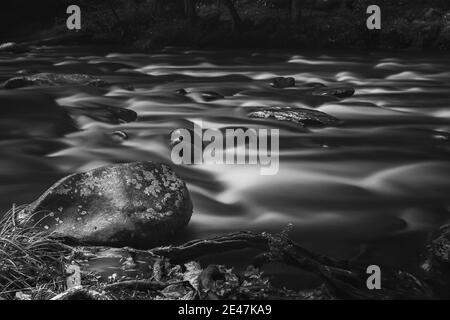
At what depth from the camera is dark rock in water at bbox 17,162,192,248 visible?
4.48 metres

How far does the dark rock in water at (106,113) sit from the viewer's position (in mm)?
10034

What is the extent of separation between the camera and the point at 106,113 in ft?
33.8

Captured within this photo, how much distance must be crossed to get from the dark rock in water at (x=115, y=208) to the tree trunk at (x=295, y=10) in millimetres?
22407

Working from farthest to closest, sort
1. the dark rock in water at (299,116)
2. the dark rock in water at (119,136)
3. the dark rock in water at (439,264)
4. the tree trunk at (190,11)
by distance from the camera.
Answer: the tree trunk at (190,11), the dark rock in water at (299,116), the dark rock in water at (119,136), the dark rock in water at (439,264)

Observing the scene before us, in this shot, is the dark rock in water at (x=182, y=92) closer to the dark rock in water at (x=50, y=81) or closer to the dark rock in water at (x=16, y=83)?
the dark rock in water at (x=50, y=81)

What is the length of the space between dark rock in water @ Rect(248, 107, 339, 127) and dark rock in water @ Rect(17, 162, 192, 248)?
4840 millimetres

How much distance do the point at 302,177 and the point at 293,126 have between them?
2641mm

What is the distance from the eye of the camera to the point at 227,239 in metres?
4.53

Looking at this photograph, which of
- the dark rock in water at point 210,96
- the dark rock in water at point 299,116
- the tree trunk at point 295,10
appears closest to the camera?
the dark rock in water at point 299,116

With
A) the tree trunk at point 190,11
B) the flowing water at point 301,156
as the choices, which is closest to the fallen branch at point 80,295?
the flowing water at point 301,156

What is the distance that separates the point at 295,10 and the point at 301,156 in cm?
2038

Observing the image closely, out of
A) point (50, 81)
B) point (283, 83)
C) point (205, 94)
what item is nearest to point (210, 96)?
point (205, 94)

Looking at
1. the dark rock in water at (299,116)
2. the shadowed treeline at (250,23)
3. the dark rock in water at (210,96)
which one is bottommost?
the dark rock in water at (299,116)

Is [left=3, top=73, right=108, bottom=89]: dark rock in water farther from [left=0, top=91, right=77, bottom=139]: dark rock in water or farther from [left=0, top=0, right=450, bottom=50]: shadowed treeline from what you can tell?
[left=0, top=0, right=450, bottom=50]: shadowed treeline
